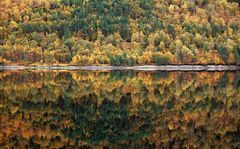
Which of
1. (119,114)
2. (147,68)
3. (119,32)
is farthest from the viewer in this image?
(119,32)

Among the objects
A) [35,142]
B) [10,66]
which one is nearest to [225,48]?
[10,66]

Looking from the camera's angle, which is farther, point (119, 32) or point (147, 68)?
point (119, 32)

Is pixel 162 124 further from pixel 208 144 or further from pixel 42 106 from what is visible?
pixel 42 106

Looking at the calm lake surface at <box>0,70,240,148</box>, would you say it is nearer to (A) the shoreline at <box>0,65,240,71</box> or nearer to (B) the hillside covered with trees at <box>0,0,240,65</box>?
(A) the shoreline at <box>0,65,240,71</box>

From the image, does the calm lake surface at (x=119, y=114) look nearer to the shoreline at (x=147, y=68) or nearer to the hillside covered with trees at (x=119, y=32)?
the shoreline at (x=147, y=68)

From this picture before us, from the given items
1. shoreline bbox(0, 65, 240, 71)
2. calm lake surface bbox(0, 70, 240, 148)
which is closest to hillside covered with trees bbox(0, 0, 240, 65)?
shoreline bbox(0, 65, 240, 71)

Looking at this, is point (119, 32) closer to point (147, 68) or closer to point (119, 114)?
point (147, 68)

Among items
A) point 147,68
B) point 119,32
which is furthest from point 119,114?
point 119,32
